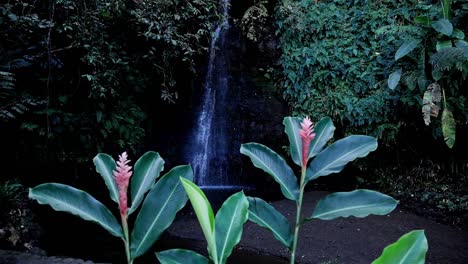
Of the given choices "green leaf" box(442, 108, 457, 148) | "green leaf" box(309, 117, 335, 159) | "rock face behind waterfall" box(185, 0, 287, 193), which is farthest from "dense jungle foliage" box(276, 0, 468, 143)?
"green leaf" box(309, 117, 335, 159)

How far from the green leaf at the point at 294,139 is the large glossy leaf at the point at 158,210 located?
0.44 metres

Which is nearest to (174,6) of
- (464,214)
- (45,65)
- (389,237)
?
(45,65)

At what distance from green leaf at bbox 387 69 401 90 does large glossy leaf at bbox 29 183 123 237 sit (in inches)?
236

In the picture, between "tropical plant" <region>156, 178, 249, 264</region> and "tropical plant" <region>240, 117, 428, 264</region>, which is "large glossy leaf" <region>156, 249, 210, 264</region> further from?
"tropical plant" <region>240, 117, 428, 264</region>

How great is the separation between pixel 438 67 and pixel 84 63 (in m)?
5.60

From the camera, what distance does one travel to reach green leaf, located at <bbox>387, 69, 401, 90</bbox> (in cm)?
618

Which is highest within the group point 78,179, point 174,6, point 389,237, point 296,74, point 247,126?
point 174,6

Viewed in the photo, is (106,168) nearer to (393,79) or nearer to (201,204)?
(201,204)

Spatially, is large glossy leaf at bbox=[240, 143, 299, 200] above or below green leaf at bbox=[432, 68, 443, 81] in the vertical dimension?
below

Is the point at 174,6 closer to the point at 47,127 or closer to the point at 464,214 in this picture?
the point at 47,127

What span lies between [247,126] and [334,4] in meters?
3.18

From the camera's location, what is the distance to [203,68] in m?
8.38

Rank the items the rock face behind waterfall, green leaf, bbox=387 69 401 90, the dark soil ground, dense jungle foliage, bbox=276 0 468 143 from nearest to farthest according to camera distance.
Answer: the dark soil ground
green leaf, bbox=387 69 401 90
dense jungle foliage, bbox=276 0 468 143
the rock face behind waterfall

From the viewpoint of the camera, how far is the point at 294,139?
1.48 metres
